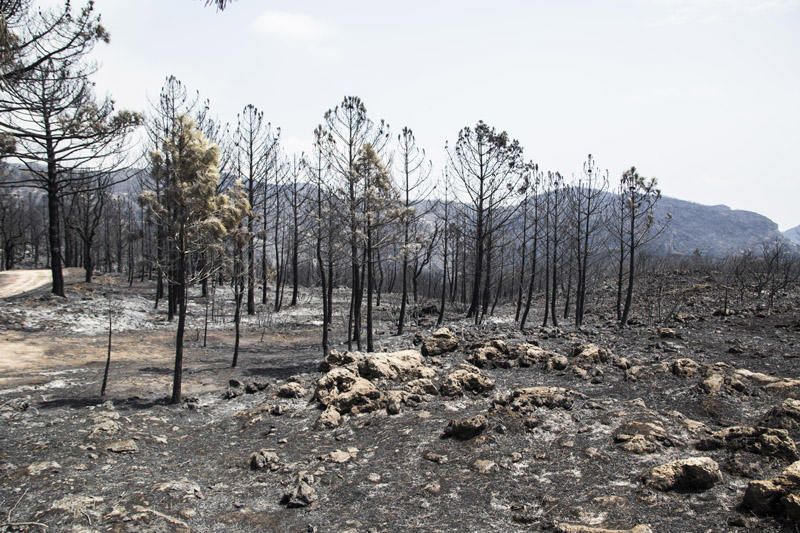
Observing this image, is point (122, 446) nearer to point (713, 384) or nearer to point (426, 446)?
point (426, 446)

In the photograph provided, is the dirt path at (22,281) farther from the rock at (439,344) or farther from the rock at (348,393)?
the rock at (439,344)

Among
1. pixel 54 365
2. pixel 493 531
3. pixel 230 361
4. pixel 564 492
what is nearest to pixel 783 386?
pixel 564 492

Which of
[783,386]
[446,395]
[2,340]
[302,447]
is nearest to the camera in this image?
[302,447]

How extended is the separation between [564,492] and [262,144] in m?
25.1

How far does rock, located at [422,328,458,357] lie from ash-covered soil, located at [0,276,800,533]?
74 mm

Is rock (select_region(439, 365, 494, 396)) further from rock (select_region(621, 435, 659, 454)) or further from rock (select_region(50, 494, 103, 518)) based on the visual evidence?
rock (select_region(50, 494, 103, 518))

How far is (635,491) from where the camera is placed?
5.57 meters

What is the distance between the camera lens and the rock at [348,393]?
9.52 metres

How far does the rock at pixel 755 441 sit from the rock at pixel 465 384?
14.1 feet

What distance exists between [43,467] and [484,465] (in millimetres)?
6712

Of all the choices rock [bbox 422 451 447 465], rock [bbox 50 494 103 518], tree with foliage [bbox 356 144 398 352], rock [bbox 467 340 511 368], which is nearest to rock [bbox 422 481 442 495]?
rock [bbox 422 451 447 465]

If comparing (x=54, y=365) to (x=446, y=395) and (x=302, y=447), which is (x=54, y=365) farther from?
(x=446, y=395)

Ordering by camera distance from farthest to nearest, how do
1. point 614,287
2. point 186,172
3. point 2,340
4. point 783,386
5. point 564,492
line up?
point 614,287
point 2,340
point 186,172
point 783,386
point 564,492

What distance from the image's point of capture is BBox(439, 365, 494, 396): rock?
9.87 m
